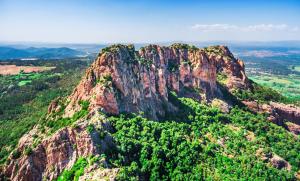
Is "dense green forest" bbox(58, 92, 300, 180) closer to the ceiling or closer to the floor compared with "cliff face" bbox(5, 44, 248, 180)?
closer to the floor

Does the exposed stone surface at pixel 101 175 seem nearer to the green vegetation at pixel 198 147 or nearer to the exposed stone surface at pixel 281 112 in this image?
the green vegetation at pixel 198 147

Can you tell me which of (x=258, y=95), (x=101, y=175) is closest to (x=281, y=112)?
(x=258, y=95)

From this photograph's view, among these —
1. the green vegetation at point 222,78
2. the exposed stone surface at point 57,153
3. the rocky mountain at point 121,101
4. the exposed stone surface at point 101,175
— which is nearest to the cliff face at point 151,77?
the rocky mountain at point 121,101

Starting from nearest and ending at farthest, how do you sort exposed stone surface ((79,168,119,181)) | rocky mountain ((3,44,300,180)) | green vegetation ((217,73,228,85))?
exposed stone surface ((79,168,119,181)) → rocky mountain ((3,44,300,180)) → green vegetation ((217,73,228,85))

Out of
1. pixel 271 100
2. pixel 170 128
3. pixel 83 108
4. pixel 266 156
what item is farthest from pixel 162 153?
pixel 271 100

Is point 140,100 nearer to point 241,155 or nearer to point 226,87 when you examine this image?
point 241,155

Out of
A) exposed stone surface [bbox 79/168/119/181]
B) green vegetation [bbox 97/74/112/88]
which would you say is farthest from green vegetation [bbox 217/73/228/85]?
exposed stone surface [bbox 79/168/119/181]

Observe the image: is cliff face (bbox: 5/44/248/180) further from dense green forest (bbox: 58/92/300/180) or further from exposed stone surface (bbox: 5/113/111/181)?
dense green forest (bbox: 58/92/300/180)
